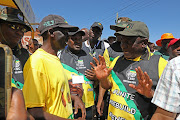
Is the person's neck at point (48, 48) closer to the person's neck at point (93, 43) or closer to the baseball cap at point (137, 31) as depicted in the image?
the baseball cap at point (137, 31)

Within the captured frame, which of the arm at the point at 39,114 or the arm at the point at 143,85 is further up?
the arm at the point at 143,85

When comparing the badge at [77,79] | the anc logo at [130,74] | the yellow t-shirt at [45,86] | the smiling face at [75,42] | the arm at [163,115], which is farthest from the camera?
the smiling face at [75,42]

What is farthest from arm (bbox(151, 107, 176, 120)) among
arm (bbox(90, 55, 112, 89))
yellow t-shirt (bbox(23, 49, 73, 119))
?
arm (bbox(90, 55, 112, 89))

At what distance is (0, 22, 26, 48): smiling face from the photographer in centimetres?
197

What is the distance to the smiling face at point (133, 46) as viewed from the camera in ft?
6.52

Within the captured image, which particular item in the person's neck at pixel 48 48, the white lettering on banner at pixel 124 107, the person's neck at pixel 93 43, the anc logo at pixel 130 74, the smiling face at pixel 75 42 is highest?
the person's neck at pixel 93 43

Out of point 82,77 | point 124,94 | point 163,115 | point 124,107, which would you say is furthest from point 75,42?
point 163,115

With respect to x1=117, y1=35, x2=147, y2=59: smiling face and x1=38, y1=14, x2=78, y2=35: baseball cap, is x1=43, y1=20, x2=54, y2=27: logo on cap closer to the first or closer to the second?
x1=38, y1=14, x2=78, y2=35: baseball cap

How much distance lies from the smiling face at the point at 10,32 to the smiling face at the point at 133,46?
1.63 m

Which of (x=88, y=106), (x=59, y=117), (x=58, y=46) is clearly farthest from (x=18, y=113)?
(x=88, y=106)

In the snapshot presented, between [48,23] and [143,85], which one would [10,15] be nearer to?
[48,23]

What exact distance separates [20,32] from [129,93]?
1934 mm

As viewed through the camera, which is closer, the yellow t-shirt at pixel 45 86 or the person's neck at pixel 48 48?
the yellow t-shirt at pixel 45 86

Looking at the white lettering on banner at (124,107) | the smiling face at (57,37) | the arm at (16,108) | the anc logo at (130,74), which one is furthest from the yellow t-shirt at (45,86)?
the anc logo at (130,74)
